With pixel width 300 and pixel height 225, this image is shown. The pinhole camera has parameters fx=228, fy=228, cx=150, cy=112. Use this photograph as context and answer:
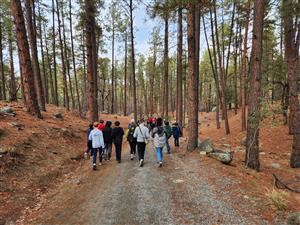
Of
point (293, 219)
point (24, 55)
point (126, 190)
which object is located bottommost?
point (126, 190)

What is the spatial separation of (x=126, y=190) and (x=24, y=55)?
31.6 feet

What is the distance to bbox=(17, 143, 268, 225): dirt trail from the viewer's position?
4.82 m

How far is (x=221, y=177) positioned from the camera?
723 cm

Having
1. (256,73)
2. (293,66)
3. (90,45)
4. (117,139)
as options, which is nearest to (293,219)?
(256,73)

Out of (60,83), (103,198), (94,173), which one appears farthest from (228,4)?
(60,83)

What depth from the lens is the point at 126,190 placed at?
6359mm

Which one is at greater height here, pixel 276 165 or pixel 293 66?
pixel 293 66

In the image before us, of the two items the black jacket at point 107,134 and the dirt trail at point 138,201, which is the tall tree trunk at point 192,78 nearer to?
the dirt trail at point 138,201

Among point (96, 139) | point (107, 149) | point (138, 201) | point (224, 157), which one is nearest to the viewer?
point (138, 201)

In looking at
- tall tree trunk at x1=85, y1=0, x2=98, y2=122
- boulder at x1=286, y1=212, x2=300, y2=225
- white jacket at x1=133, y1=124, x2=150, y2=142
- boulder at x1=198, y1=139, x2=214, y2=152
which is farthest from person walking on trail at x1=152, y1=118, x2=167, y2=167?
tall tree trunk at x1=85, y1=0, x2=98, y2=122

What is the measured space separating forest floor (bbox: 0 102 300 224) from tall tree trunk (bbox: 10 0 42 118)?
2166mm

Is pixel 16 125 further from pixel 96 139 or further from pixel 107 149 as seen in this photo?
pixel 107 149

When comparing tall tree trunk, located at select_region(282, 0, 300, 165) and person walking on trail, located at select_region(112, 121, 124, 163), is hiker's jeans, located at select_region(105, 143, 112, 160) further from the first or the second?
tall tree trunk, located at select_region(282, 0, 300, 165)

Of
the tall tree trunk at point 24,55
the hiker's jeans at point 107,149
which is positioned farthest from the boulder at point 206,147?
the tall tree trunk at point 24,55
